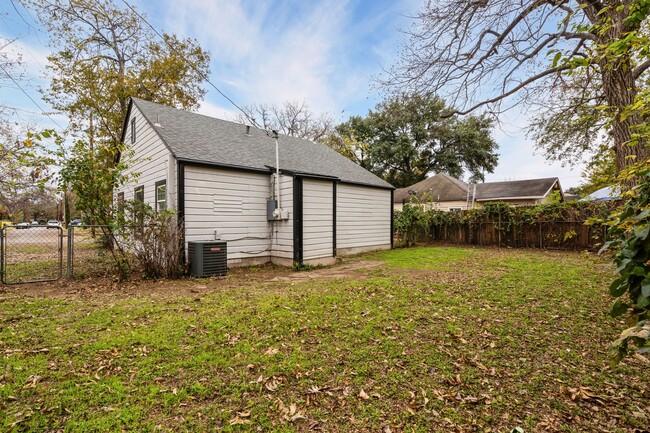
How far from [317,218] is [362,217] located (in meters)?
3.20

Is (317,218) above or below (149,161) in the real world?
below

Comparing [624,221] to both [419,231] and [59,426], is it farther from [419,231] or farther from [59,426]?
[419,231]

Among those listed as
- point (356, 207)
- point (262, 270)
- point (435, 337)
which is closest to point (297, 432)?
point (435, 337)

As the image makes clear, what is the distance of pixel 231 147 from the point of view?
953cm

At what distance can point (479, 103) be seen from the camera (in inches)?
246

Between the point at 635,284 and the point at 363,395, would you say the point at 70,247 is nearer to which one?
the point at 363,395

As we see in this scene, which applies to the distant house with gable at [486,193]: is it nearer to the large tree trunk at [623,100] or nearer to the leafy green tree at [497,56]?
the leafy green tree at [497,56]

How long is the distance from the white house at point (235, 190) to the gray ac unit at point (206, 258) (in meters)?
0.74

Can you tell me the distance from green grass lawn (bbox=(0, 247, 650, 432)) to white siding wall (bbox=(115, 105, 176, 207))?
3.75 meters

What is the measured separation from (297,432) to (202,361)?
51.9 inches

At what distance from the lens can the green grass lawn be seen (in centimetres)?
218

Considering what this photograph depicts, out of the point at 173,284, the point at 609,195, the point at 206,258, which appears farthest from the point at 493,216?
the point at 173,284

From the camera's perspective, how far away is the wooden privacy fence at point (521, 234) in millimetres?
11484

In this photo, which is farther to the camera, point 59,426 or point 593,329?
point 593,329
